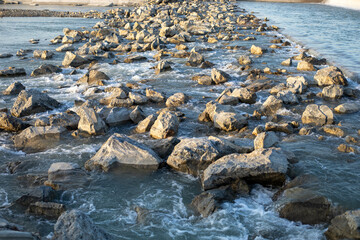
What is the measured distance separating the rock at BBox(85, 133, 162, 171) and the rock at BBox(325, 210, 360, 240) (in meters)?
4.60

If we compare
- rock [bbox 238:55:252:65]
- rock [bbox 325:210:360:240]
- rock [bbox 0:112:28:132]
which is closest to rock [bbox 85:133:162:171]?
rock [bbox 0:112:28:132]

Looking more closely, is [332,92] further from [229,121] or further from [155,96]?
[155,96]

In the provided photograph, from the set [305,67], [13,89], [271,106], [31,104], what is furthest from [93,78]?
[305,67]

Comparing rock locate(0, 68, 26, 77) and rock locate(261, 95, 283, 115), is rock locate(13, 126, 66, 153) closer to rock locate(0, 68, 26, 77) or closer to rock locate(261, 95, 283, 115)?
rock locate(261, 95, 283, 115)

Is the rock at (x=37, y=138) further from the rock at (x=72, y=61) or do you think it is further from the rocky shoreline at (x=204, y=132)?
the rock at (x=72, y=61)

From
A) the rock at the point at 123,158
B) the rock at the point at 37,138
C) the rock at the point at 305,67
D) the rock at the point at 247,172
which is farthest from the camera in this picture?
the rock at the point at 305,67

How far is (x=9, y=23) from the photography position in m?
44.4

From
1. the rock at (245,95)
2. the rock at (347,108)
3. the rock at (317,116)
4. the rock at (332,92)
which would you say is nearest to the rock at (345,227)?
the rock at (317,116)

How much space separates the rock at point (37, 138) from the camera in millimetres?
Answer: 11102

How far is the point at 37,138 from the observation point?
11.5 meters

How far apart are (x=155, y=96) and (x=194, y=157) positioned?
20.9 feet

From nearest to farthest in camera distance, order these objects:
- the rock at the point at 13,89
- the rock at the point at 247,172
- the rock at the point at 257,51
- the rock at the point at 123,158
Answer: the rock at the point at 247,172 → the rock at the point at 123,158 → the rock at the point at 13,89 → the rock at the point at 257,51

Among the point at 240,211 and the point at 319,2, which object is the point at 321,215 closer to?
the point at 240,211

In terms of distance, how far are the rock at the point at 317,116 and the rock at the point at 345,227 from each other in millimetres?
5759
